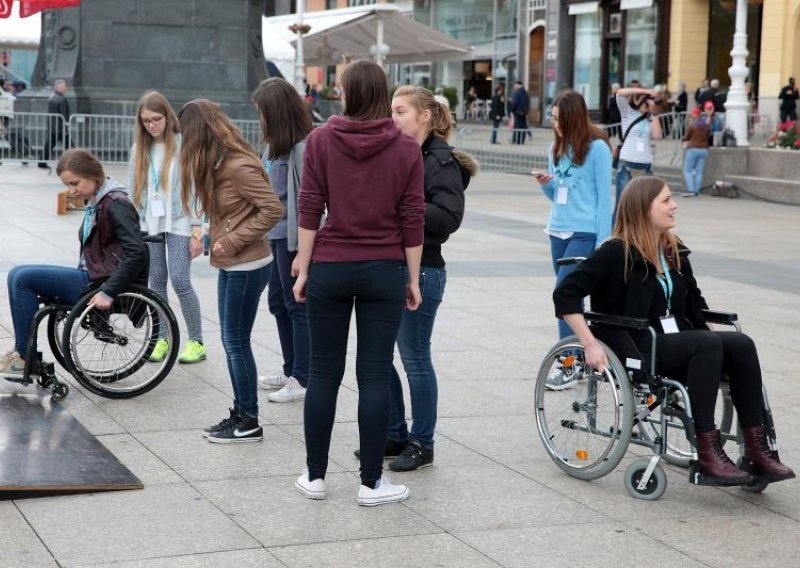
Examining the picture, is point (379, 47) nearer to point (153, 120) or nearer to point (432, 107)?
point (153, 120)

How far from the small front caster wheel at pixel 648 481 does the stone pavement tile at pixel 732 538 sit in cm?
19

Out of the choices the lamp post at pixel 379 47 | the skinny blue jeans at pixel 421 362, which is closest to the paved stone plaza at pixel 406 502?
the skinny blue jeans at pixel 421 362

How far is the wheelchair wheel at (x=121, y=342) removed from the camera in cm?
690

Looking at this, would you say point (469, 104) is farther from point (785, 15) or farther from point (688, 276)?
point (688, 276)

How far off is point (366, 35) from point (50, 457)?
3259 cm

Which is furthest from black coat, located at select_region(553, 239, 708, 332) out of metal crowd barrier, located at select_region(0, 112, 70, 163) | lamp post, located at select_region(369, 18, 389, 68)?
lamp post, located at select_region(369, 18, 389, 68)

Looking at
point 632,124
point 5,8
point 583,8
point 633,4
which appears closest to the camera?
point 5,8

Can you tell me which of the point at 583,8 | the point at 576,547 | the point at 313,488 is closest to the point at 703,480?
the point at 576,547

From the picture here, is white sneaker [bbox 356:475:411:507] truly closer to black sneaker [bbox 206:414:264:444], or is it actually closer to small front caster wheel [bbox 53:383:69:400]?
black sneaker [bbox 206:414:264:444]

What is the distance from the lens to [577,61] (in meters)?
47.3

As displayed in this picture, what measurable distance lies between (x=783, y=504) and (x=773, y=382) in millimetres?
2524

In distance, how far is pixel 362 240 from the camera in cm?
492

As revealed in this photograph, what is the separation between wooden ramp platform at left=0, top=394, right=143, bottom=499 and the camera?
5.19 meters

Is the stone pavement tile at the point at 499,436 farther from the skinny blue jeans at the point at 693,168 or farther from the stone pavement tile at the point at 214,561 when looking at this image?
the skinny blue jeans at the point at 693,168
